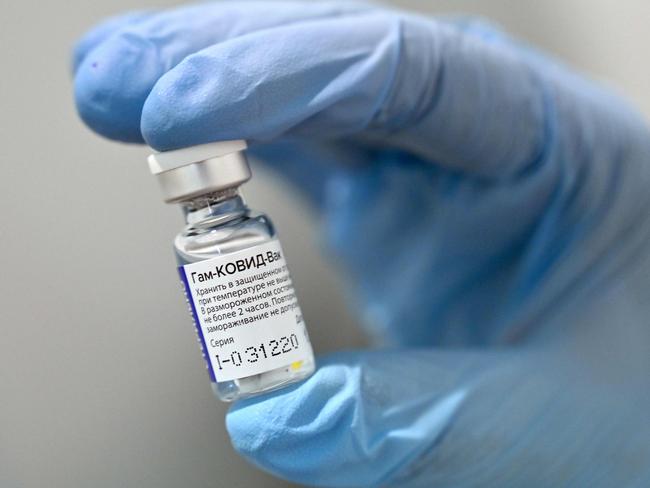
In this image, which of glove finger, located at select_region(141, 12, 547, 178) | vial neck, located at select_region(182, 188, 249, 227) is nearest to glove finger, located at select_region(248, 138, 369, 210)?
glove finger, located at select_region(141, 12, 547, 178)

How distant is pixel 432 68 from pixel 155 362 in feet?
1.98

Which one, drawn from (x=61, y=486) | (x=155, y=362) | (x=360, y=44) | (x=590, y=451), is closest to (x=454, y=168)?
(x=360, y=44)

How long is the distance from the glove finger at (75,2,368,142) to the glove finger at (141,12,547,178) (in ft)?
0.20

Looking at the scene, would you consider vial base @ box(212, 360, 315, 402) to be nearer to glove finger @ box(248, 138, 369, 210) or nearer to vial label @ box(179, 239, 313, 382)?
vial label @ box(179, 239, 313, 382)

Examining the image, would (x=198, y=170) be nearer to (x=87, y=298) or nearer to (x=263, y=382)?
(x=263, y=382)

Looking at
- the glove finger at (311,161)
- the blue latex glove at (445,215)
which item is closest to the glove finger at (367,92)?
the blue latex glove at (445,215)

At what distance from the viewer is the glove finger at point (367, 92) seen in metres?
0.58

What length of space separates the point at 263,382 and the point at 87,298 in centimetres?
52

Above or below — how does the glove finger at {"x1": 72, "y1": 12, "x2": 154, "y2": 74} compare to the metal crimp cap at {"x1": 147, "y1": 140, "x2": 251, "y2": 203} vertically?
above

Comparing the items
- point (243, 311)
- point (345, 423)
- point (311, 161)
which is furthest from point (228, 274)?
point (311, 161)

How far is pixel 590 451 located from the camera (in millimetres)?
717

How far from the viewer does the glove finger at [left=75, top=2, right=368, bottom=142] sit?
63 centimetres

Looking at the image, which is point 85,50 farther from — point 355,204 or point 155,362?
point 155,362

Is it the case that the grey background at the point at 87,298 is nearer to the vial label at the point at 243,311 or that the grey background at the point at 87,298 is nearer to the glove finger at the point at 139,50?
the glove finger at the point at 139,50
